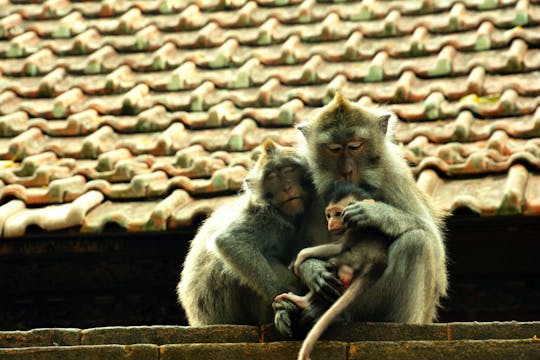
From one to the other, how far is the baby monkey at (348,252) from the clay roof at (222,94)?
1.69 m

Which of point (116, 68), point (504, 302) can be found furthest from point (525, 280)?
point (116, 68)

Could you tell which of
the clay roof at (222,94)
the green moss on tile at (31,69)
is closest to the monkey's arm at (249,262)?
the clay roof at (222,94)

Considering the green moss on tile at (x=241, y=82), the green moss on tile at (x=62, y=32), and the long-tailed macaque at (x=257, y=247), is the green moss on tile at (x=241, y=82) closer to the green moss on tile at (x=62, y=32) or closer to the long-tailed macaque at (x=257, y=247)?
the green moss on tile at (x=62, y=32)

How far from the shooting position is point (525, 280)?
7461mm

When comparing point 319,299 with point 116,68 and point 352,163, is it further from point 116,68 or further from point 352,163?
point 116,68

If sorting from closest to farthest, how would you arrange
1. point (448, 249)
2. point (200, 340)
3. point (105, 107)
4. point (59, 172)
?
point (200, 340) → point (448, 249) → point (59, 172) → point (105, 107)

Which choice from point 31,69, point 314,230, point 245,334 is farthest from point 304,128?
point 31,69

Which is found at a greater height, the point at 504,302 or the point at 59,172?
the point at 59,172

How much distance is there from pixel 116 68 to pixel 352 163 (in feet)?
14.9

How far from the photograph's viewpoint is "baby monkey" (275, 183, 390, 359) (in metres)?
4.97

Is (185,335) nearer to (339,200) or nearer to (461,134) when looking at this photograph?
(339,200)

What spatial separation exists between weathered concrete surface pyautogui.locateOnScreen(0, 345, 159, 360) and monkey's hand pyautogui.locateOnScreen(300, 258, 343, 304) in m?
0.77

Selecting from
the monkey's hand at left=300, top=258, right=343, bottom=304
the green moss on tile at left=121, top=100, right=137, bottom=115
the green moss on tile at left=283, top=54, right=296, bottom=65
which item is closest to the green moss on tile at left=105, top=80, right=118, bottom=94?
the green moss on tile at left=121, top=100, right=137, bottom=115

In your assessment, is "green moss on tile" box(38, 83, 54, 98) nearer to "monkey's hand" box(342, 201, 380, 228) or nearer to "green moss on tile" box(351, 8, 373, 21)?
"green moss on tile" box(351, 8, 373, 21)
